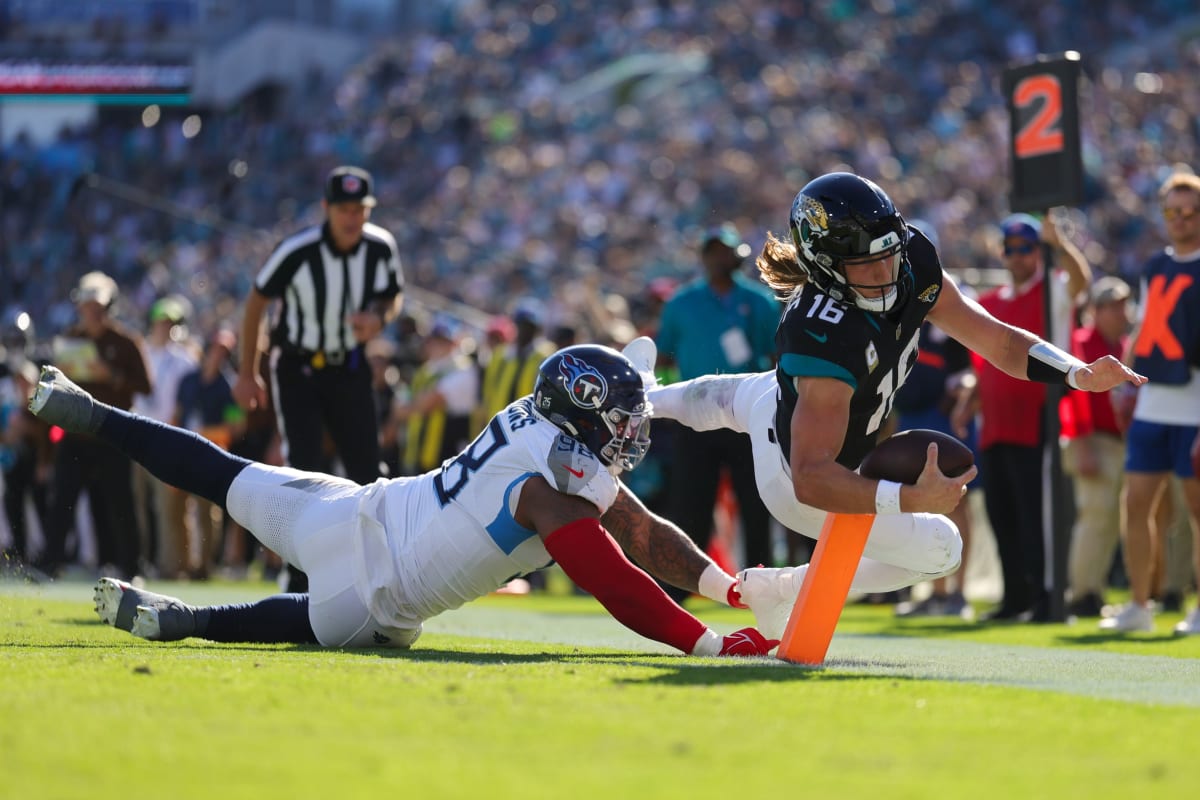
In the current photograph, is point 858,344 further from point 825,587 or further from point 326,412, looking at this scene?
point 326,412

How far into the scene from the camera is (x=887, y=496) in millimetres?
5086

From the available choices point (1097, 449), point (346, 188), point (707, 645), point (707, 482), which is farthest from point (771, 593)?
point (1097, 449)

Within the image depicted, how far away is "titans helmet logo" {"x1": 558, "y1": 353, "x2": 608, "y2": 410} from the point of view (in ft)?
18.0

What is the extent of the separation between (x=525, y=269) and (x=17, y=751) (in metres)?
17.4

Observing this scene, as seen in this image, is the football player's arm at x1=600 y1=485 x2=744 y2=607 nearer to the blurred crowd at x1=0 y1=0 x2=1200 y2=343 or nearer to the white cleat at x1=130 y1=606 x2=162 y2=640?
the white cleat at x1=130 y1=606 x2=162 y2=640

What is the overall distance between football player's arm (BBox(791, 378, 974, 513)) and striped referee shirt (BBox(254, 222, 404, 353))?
350 cm

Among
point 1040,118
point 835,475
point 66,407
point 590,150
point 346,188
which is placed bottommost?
point 835,475

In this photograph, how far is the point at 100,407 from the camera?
6.28 meters

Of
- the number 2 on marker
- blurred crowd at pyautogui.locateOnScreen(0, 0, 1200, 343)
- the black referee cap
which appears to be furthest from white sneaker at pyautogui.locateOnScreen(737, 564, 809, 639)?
blurred crowd at pyautogui.locateOnScreen(0, 0, 1200, 343)

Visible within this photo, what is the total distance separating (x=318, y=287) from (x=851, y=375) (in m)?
3.78

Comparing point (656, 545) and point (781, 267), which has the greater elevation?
point (781, 267)

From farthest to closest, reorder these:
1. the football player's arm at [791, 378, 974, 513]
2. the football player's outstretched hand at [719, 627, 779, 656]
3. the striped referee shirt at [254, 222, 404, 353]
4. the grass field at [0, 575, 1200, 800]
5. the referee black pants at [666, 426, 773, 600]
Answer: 1. the referee black pants at [666, 426, 773, 600]
2. the striped referee shirt at [254, 222, 404, 353]
3. the football player's outstretched hand at [719, 627, 779, 656]
4. the football player's arm at [791, 378, 974, 513]
5. the grass field at [0, 575, 1200, 800]

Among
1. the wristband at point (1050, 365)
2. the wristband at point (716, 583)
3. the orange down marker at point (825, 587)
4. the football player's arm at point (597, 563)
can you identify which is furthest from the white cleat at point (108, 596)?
the wristband at point (1050, 365)

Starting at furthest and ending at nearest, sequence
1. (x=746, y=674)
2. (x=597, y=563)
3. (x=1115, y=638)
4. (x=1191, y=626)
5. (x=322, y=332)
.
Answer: (x=322, y=332), (x=1191, y=626), (x=1115, y=638), (x=597, y=563), (x=746, y=674)
